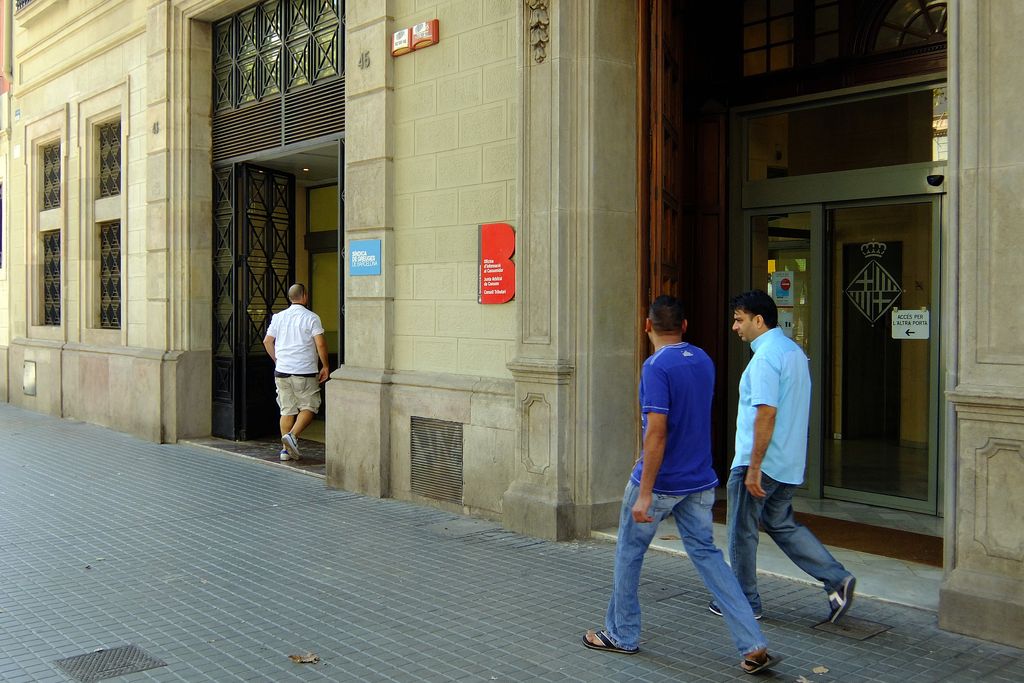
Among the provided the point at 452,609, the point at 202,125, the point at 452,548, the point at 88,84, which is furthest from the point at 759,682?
the point at 88,84

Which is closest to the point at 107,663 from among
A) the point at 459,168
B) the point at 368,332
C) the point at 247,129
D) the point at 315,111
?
the point at 368,332

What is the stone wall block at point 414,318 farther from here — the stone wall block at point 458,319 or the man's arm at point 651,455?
the man's arm at point 651,455

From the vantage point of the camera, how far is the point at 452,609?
5.71 metres

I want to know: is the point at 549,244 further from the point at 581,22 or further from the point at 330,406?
the point at 330,406

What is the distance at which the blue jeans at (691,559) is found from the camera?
4.61 m

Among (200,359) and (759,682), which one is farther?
(200,359)

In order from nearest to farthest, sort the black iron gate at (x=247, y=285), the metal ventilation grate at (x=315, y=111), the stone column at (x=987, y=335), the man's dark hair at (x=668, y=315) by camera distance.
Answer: the man's dark hair at (x=668, y=315), the stone column at (x=987, y=335), the metal ventilation grate at (x=315, y=111), the black iron gate at (x=247, y=285)

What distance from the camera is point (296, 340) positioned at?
11469 millimetres

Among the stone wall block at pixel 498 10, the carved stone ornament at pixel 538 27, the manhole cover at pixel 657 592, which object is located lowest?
the manhole cover at pixel 657 592

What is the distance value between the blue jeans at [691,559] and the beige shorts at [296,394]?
23.6ft

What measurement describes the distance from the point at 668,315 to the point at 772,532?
1.47 m

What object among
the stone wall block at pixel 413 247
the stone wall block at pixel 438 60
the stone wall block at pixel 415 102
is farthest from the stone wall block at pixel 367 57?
the stone wall block at pixel 413 247

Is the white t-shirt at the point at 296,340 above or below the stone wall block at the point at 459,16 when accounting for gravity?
below

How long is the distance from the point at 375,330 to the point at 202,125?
5.55m
